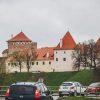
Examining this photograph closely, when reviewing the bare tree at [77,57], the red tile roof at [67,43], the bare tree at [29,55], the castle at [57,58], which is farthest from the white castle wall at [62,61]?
the bare tree at [29,55]

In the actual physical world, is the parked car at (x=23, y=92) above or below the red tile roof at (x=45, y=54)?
below

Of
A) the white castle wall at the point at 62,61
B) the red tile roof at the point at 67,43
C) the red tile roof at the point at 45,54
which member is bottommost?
the white castle wall at the point at 62,61

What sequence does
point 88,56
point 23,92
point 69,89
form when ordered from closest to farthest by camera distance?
point 23,92, point 69,89, point 88,56

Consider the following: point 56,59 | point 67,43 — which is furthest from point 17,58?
point 67,43

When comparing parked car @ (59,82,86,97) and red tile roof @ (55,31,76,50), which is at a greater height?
red tile roof @ (55,31,76,50)

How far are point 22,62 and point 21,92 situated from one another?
481ft

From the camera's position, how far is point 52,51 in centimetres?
19225

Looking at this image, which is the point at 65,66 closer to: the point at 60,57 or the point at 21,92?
the point at 60,57

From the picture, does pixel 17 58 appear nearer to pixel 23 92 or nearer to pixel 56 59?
pixel 56 59

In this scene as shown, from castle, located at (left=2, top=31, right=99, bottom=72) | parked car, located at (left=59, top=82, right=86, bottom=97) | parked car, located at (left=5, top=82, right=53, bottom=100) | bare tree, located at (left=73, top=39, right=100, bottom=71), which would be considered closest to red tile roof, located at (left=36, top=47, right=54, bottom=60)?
castle, located at (left=2, top=31, right=99, bottom=72)

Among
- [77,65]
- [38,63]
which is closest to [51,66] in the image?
[38,63]

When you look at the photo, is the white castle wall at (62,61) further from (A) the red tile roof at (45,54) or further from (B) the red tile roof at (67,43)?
(A) the red tile roof at (45,54)

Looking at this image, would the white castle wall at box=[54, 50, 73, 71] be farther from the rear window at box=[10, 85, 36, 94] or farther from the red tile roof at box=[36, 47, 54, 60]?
the rear window at box=[10, 85, 36, 94]

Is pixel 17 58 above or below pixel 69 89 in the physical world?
above
